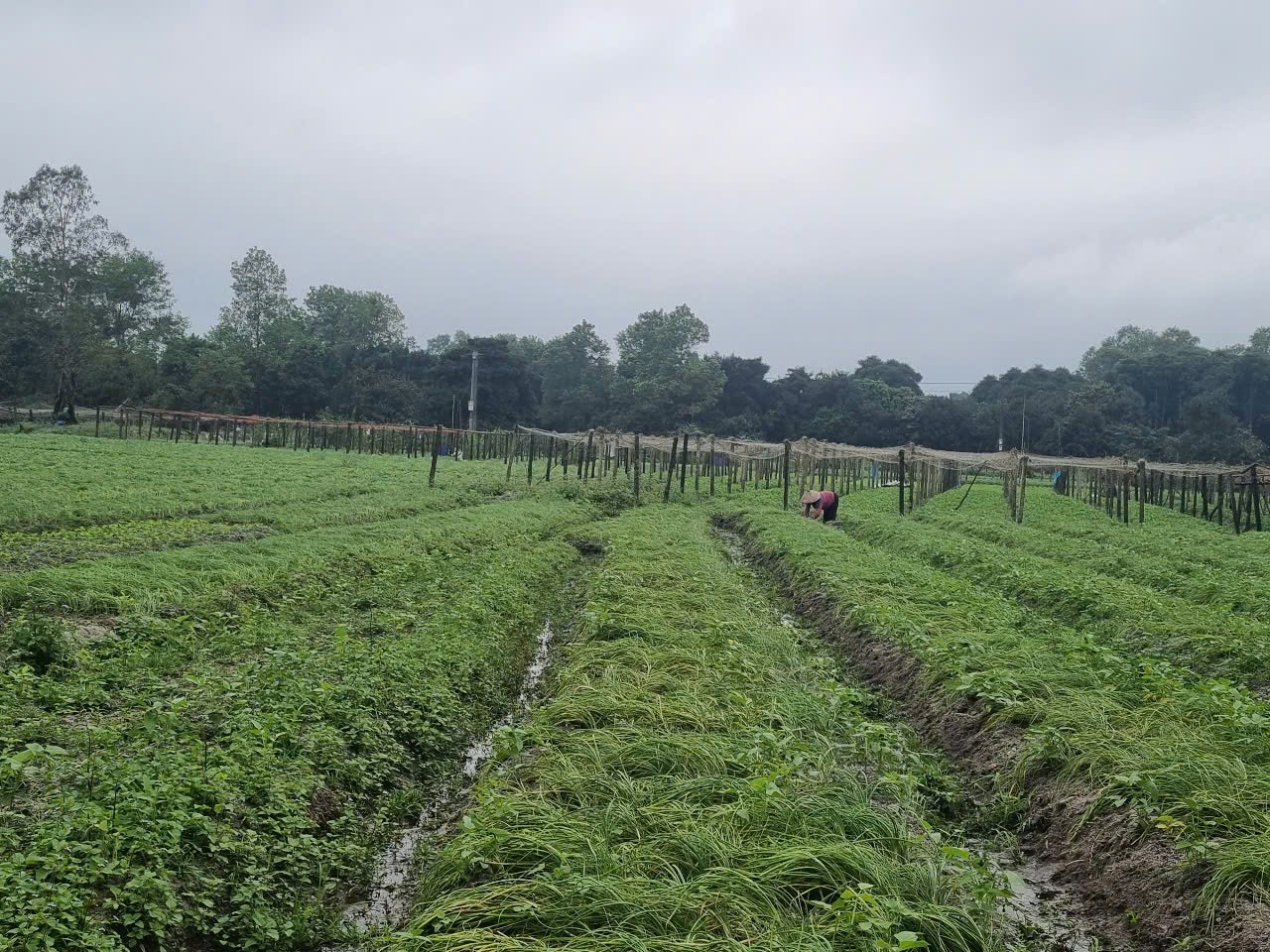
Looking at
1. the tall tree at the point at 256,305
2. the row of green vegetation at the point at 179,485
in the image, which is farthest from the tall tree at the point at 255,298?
the row of green vegetation at the point at 179,485

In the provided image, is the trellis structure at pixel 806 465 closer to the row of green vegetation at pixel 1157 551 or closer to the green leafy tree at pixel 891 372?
the row of green vegetation at pixel 1157 551

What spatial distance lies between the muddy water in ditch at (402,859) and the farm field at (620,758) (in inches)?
2.3

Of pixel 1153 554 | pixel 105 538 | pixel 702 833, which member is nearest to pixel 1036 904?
pixel 702 833

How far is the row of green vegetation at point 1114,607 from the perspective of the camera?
820cm

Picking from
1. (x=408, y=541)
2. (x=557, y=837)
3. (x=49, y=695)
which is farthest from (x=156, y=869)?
(x=408, y=541)

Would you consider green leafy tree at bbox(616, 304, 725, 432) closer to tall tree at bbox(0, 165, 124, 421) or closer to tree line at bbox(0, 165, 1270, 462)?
tree line at bbox(0, 165, 1270, 462)

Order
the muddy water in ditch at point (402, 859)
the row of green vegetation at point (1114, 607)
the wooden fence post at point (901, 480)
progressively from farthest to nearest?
1. the wooden fence post at point (901, 480)
2. the row of green vegetation at point (1114, 607)
3. the muddy water in ditch at point (402, 859)

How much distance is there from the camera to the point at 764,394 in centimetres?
7538

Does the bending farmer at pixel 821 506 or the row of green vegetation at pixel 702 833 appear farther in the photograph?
the bending farmer at pixel 821 506

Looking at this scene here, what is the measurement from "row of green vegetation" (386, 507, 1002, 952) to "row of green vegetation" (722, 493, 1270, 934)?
0.88m

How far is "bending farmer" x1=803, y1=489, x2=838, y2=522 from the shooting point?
22359mm

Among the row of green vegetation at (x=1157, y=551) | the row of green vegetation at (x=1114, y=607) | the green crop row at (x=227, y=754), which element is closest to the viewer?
the green crop row at (x=227, y=754)

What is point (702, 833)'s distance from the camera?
4.60m

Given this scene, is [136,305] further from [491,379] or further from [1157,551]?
[1157,551]
